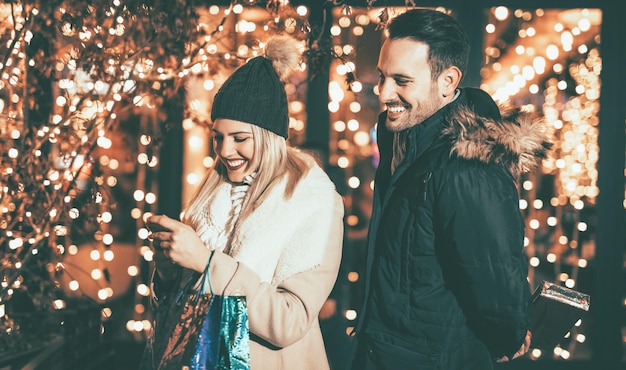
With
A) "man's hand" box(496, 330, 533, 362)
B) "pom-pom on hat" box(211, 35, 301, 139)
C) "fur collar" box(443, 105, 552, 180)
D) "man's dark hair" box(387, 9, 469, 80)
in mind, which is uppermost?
"man's dark hair" box(387, 9, 469, 80)

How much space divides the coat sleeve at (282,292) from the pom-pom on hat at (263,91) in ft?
1.49

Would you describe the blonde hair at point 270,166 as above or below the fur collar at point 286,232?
above

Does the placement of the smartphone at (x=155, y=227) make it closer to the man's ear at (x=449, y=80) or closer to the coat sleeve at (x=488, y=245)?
the coat sleeve at (x=488, y=245)

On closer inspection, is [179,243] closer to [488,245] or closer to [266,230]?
[266,230]

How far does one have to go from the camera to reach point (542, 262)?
4.97 meters

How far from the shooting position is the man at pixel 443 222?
2.04m

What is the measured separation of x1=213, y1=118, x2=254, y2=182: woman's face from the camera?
2.40 meters

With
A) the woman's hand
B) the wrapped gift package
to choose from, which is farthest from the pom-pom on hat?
the wrapped gift package

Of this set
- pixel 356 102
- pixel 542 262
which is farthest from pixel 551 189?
pixel 356 102

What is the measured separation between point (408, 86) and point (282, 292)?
35.4 inches

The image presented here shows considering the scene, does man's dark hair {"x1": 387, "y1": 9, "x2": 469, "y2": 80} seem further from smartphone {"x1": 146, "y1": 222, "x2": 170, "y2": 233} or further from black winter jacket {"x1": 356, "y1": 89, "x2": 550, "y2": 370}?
smartphone {"x1": 146, "y1": 222, "x2": 170, "y2": 233}

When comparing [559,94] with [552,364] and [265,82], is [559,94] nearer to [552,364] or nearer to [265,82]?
[552,364]

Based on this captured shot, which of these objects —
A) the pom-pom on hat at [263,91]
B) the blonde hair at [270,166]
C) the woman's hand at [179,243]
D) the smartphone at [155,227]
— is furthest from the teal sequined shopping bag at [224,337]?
the pom-pom on hat at [263,91]

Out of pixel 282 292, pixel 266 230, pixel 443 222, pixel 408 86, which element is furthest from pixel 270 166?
pixel 443 222
